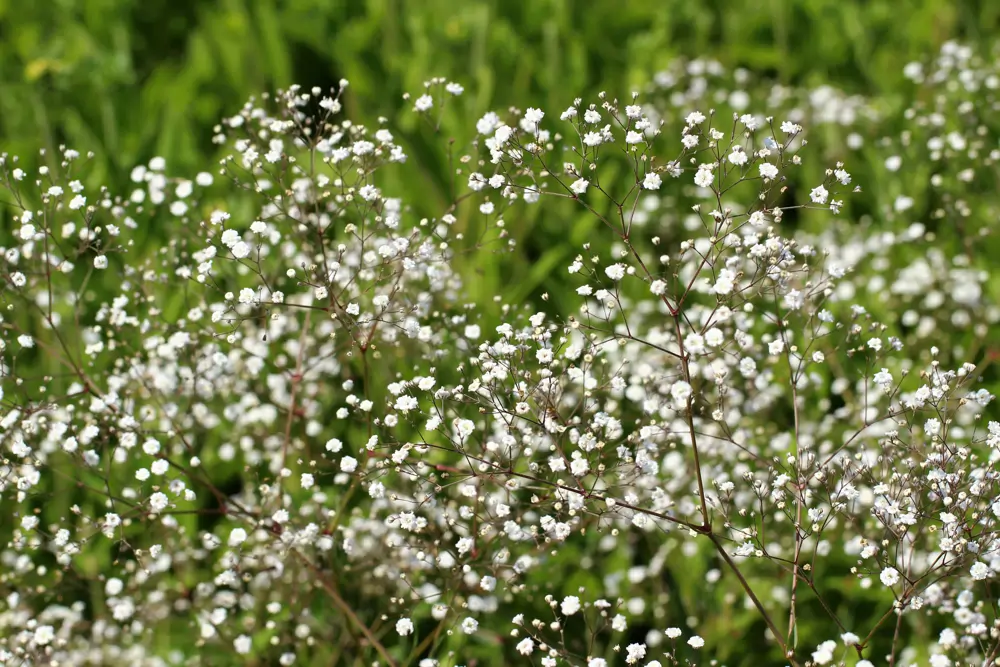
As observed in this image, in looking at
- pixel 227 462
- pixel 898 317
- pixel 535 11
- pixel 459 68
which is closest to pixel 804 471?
pixel 898 317

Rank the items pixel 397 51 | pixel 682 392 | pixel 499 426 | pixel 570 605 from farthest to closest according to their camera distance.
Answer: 1. pixel 397 51
2. pixel 499 426
3. pixel 570 605
4. pixel 682 392

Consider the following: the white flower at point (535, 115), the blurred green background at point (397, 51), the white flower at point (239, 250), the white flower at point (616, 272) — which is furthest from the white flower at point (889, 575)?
the blurred green background at point (397, 51)

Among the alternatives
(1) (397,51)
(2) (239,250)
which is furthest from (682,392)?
(1) (397,51)

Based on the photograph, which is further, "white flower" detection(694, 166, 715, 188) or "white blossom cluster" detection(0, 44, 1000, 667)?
"white blossom cluster" detection(0, 44, 1000, 667)

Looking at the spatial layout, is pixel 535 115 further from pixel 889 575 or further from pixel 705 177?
pixel 889 575

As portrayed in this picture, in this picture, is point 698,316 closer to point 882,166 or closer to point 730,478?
point 730,478

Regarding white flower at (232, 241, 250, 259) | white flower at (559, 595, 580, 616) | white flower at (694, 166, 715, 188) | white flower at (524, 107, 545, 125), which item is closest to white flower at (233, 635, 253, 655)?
white flower at (559, 595, 580, 616)

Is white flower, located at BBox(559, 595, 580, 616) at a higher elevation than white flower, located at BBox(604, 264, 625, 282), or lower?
lower

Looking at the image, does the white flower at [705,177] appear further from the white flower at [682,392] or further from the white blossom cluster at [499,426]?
the white flower at [682,392]

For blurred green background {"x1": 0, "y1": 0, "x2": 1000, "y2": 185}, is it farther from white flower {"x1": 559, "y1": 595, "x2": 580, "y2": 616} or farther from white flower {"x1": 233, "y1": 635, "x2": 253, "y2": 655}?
white flower {"x1": 559, "y1": 595, "x2": 580, "y2": 616}
